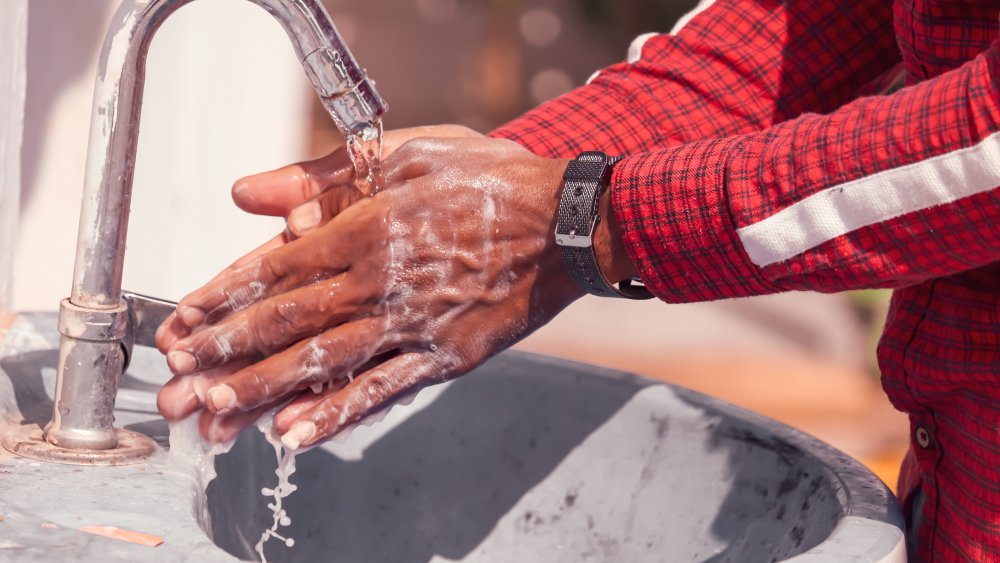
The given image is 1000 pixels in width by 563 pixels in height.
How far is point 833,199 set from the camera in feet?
2.09

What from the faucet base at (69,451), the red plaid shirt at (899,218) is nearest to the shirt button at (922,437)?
the red plaid shirt at (899,218)

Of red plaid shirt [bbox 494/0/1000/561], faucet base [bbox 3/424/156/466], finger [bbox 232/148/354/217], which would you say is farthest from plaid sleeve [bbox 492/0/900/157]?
faucet base [bbox 3/424/156/466]

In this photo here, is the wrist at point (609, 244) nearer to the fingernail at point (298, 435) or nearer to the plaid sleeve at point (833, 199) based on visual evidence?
the plaid sleeve at point (833, 199)

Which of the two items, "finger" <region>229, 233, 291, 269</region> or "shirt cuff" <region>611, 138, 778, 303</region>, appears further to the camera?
"finger" <region>229, 233, 291, 269</region>

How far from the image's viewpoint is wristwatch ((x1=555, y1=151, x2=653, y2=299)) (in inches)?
28.6

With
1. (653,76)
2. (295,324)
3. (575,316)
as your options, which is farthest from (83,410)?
(575,316)

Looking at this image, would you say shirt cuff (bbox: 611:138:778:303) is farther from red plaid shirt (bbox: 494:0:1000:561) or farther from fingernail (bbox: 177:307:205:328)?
fingernail (bbox: 177:307:205:328)

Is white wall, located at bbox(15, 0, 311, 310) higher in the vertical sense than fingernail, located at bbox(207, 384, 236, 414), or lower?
higher

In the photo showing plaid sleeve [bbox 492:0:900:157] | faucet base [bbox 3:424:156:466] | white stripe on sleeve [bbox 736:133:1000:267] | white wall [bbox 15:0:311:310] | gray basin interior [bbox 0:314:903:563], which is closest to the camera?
white stripe on sleeve [bbox 736:133:1000:267]

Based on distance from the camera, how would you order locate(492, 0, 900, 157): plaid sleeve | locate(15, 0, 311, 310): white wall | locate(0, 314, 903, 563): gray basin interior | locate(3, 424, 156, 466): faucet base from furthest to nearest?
locate(15, 0, 311, 310): white wall, locate(492, 0, 900, 157): plaid sleeve, locate(0, 314, 903, 563): gray basin interior, locate(3, 424, 156, 466): faucet base

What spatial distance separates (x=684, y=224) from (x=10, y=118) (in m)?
0.56

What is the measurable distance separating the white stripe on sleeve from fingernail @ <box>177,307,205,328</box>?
0.36 m

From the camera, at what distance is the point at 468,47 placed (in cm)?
556

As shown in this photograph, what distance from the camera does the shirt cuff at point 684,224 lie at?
0.68 metres
